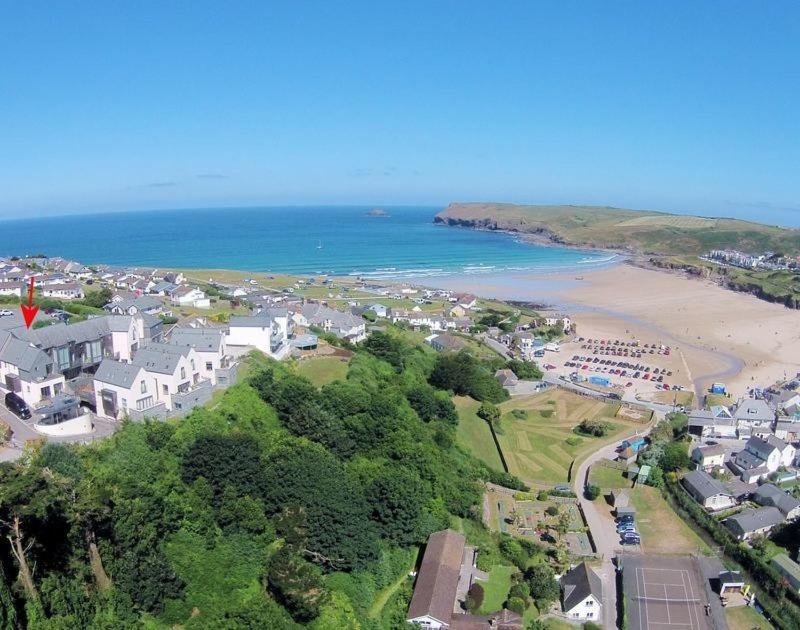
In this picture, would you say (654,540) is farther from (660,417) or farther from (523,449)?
(660,417)

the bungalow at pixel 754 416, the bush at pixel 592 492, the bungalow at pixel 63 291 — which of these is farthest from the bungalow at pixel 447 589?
the bungalow at pixel 63 291

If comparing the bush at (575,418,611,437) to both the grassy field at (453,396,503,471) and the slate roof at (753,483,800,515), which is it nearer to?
the grassy field at (453,396,503,471)

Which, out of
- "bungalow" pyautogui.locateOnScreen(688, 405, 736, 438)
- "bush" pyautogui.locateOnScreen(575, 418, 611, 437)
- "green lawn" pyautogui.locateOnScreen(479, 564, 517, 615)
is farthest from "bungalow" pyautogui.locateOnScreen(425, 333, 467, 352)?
"green lawn" pyautogui.locateOnScreen(479, 564, 517, 615)

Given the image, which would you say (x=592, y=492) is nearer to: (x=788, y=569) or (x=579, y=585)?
(x=788, y=569)

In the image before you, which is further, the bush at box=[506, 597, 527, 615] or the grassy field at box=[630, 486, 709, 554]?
the grassy field at box=[630, 486, 709, 554]

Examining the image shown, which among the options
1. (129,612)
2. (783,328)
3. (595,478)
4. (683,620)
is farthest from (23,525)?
(783,328)

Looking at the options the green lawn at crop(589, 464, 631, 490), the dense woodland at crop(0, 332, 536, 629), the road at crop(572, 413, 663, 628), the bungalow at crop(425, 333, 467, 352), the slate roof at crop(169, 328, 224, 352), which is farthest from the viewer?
the bungalow at crop(425, 333, 467, 352)

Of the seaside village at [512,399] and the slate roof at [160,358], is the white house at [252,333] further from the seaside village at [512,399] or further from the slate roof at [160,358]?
the slate roof at [160,358]
